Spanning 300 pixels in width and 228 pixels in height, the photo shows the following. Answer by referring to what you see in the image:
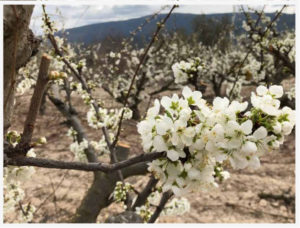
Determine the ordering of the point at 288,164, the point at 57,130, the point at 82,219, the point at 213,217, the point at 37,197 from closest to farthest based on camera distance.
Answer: the point at 82,219 → the point at 213,217 → the point at 37,197 → the point at 288,164 → the point at 57,130

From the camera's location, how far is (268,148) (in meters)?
1.10

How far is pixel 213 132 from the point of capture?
1.05m

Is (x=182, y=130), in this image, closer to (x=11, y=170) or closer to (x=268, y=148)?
(x=268, y=148)

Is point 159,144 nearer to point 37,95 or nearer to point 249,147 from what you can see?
point 249,147

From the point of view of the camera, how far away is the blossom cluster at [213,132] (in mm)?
1068

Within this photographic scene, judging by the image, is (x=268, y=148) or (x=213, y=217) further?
(x=213, y=217)

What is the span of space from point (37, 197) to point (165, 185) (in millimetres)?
6050

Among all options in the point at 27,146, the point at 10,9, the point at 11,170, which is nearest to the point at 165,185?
the point at 27,146

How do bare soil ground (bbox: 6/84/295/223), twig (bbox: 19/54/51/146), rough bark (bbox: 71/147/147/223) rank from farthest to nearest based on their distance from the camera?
bare soil ground (bbox: 6/84/295/223) < rough bark (bbox: 71/147/147/223) < twig (bbox: 19/54/51/146)

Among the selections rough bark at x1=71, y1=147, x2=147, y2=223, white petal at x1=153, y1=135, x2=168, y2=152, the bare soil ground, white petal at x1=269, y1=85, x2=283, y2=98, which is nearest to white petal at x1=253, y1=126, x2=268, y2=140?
white petal at x1=269, y1=85, x2=283, y2=98

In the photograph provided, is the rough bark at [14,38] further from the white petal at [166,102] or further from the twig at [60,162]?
the white petal at [166,102]

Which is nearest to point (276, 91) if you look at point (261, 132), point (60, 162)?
point (261, 132)

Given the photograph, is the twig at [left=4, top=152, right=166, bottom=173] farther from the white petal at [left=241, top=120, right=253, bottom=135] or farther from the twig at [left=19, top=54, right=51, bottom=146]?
the white petal at [left=241, top=120, right=253, bottom=135]

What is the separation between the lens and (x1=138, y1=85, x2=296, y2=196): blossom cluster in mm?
1068
